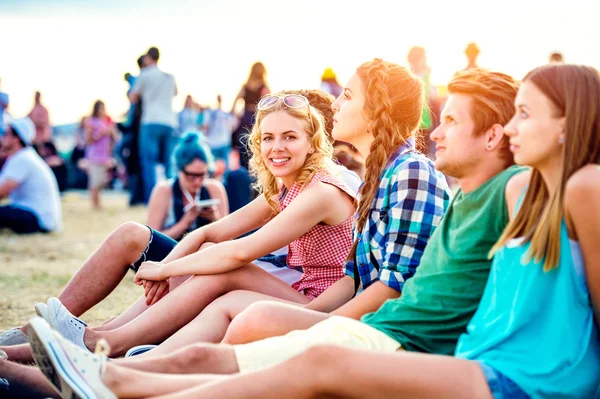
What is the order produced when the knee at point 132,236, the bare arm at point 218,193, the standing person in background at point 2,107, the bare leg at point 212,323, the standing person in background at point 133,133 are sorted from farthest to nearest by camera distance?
the standing person in background at point 2,107
the standing person in background at point 133,133
the bare arm at point 218,193
the knee at point 132,236
the bare leg at point 212,323

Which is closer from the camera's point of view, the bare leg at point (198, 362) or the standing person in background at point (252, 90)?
the bare leg at point (198, 362)

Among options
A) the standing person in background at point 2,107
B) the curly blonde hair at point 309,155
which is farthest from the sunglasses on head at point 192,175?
the standing person in background at point 2,107

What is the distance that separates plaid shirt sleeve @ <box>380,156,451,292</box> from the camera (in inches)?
104

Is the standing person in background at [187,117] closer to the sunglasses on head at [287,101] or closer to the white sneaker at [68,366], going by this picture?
the sunglasses on head at [287,101]

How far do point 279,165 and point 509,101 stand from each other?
1.29 meters

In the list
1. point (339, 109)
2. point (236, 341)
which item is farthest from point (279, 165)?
point (236, 341)

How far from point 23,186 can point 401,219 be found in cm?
704

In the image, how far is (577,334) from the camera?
2.05 metres

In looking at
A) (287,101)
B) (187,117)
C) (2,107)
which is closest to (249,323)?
(287,101)

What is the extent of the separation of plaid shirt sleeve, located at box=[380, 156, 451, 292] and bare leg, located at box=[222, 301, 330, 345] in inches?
13.5

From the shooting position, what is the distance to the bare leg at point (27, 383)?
102 inches

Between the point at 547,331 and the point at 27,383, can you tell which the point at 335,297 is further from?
the point at 27,383

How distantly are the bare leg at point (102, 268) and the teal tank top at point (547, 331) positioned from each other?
81.7 inches

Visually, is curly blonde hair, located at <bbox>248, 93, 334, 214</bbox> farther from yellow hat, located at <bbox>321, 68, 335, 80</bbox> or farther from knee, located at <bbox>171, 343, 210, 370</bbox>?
yellow hat, located at <bbox>321, 68, 335, 80</bbox>
